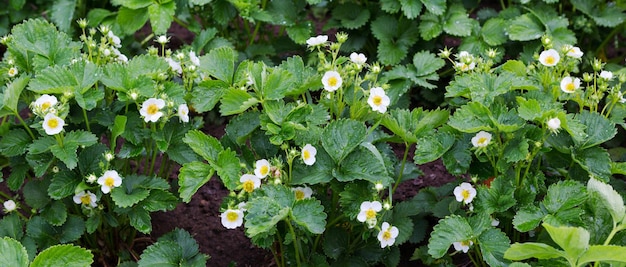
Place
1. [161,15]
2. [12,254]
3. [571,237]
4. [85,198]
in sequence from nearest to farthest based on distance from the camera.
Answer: [571,237] → [12,254] → [85,198] → [161,15]

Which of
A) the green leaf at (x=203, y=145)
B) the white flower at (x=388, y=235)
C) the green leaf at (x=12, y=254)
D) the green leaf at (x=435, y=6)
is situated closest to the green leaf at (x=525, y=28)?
the green leaf at (x=435, y=6)

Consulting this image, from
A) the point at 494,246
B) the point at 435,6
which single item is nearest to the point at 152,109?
the point at 494,246

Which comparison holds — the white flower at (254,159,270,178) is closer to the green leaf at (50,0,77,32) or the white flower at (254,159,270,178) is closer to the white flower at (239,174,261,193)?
the white flower at (239,174,261,193)

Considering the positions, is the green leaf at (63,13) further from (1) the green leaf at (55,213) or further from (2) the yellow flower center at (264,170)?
(2) the yellow flower center at (264,170)

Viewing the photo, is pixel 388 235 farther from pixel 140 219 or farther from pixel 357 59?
pixel 140 219

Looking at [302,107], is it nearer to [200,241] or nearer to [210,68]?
[210,68]
